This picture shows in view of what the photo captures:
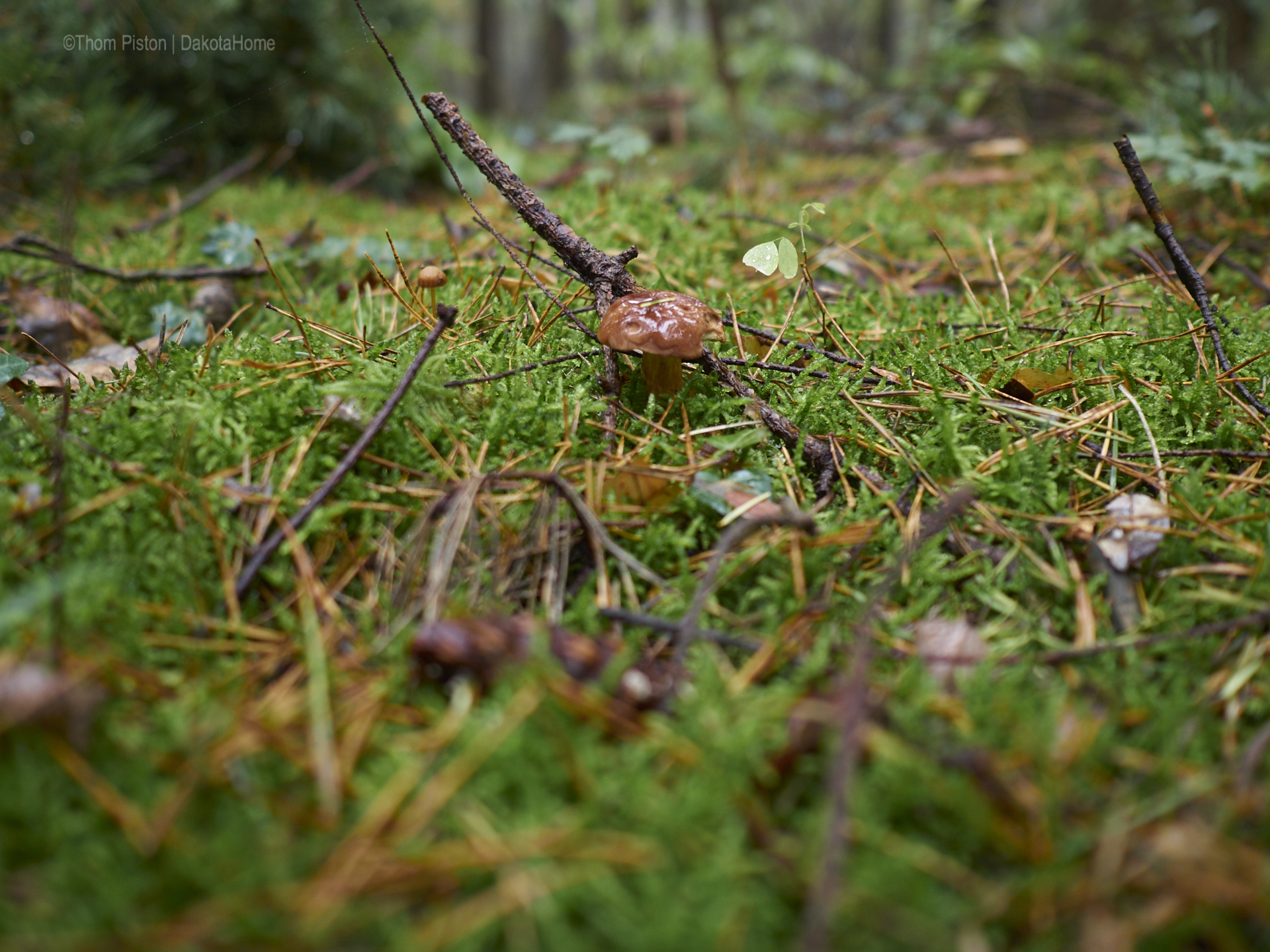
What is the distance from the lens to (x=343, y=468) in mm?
1378

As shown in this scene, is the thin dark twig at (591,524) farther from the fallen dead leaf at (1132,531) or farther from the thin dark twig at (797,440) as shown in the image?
the fallen dead leaf at (1132,531)

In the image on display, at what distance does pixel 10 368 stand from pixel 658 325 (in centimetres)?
161

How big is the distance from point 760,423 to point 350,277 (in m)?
1.85

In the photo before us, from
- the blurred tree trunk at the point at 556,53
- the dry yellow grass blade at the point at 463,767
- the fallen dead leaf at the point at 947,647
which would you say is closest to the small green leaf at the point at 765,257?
the fallen dead leaf at the point at 947,647

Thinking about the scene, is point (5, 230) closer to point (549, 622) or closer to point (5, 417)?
point (5, 417)

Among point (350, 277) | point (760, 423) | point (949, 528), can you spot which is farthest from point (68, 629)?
point (350, 277)

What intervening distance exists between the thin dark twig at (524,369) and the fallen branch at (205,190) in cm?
234

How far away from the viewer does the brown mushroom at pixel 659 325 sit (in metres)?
1.50

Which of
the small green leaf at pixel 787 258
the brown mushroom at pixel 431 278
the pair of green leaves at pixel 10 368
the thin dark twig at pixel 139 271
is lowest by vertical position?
the pair of green leaves at pixel 10 368

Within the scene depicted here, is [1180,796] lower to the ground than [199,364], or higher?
lower

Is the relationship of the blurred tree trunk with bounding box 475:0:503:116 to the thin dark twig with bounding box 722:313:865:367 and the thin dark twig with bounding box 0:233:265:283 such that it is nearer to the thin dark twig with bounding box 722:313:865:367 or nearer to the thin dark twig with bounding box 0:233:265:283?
the thin dark twig with bounding box 0:233:265:283

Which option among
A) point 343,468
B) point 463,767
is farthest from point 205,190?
point 463,767

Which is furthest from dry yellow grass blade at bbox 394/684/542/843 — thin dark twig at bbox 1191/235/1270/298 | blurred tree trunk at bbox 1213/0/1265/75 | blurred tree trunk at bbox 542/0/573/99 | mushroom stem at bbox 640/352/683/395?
blurred tree trunk at bbox 542/0/573/99

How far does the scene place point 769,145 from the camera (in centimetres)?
551
